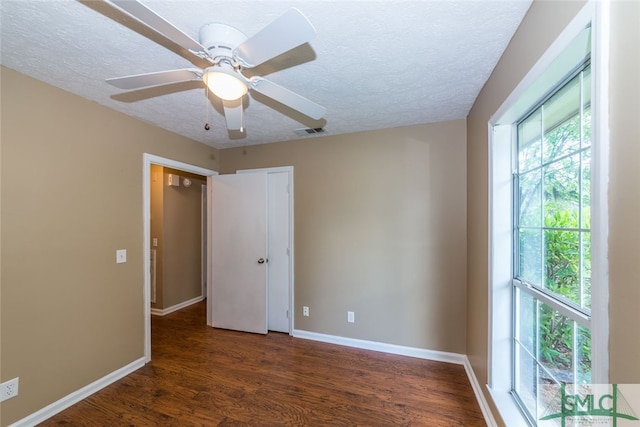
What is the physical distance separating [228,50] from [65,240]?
199 centimetres

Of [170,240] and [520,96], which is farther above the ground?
[520,96]

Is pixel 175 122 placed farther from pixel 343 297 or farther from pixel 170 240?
pixel 343 297

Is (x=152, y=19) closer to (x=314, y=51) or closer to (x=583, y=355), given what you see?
(x=314, y=51)

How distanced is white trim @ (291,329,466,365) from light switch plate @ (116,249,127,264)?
79.7 inches

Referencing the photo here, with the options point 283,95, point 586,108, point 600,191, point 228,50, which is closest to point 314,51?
point 283,95

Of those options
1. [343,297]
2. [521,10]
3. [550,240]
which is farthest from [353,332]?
[521,10]

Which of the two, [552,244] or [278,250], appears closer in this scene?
[552,244]

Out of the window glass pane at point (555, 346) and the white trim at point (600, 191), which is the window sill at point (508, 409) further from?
the white trim at point (600, 191)

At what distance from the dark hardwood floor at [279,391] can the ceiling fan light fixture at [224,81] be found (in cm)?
220

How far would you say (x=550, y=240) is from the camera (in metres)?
1.28

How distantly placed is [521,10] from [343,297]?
2.73 meters

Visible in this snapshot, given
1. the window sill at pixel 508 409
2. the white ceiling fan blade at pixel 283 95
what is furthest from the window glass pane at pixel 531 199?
the white ceiling fan blade at pixel 283 95

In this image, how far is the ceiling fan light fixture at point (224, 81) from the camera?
3.94 ft

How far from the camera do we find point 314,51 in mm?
1479
